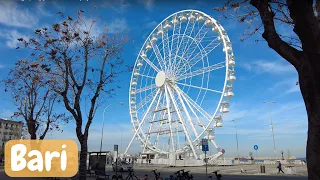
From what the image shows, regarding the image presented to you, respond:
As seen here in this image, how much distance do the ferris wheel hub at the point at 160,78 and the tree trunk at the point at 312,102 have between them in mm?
39696

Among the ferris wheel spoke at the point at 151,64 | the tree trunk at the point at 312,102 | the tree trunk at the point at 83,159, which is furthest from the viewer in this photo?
the ferris wheel spoke at the point at 151,64

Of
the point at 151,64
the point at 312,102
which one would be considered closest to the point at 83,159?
the point at 312,102

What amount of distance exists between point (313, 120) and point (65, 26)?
13.8 metres

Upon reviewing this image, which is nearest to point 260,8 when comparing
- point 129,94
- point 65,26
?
point 65,26

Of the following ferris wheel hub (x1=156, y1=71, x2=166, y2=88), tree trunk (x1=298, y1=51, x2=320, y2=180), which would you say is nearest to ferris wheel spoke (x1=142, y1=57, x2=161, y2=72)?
ferris wheel hub (x1=156, y1=71, x2=166, y2=88)

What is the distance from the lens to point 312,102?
5.16 metres

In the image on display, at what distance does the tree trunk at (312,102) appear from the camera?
4973 mm

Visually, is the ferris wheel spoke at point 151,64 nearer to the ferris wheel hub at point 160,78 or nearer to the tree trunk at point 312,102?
the ferris wheel hub at point 160,78

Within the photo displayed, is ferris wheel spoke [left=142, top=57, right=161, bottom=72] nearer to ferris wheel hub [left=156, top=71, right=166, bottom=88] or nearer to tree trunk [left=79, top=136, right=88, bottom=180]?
ferris wheel hub [left=156, top=71, right=166, bottom=88]

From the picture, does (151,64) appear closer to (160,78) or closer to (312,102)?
(160,78)

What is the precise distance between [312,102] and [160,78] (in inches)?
1607

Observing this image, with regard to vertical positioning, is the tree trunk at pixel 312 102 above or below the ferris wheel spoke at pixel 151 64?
below

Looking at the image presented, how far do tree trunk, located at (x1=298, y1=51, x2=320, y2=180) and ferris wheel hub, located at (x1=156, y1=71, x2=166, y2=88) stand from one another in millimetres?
39696

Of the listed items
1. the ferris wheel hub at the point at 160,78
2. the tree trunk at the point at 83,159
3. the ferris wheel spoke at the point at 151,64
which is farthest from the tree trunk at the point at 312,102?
the ferris wheel spoke at the point at 151,64
